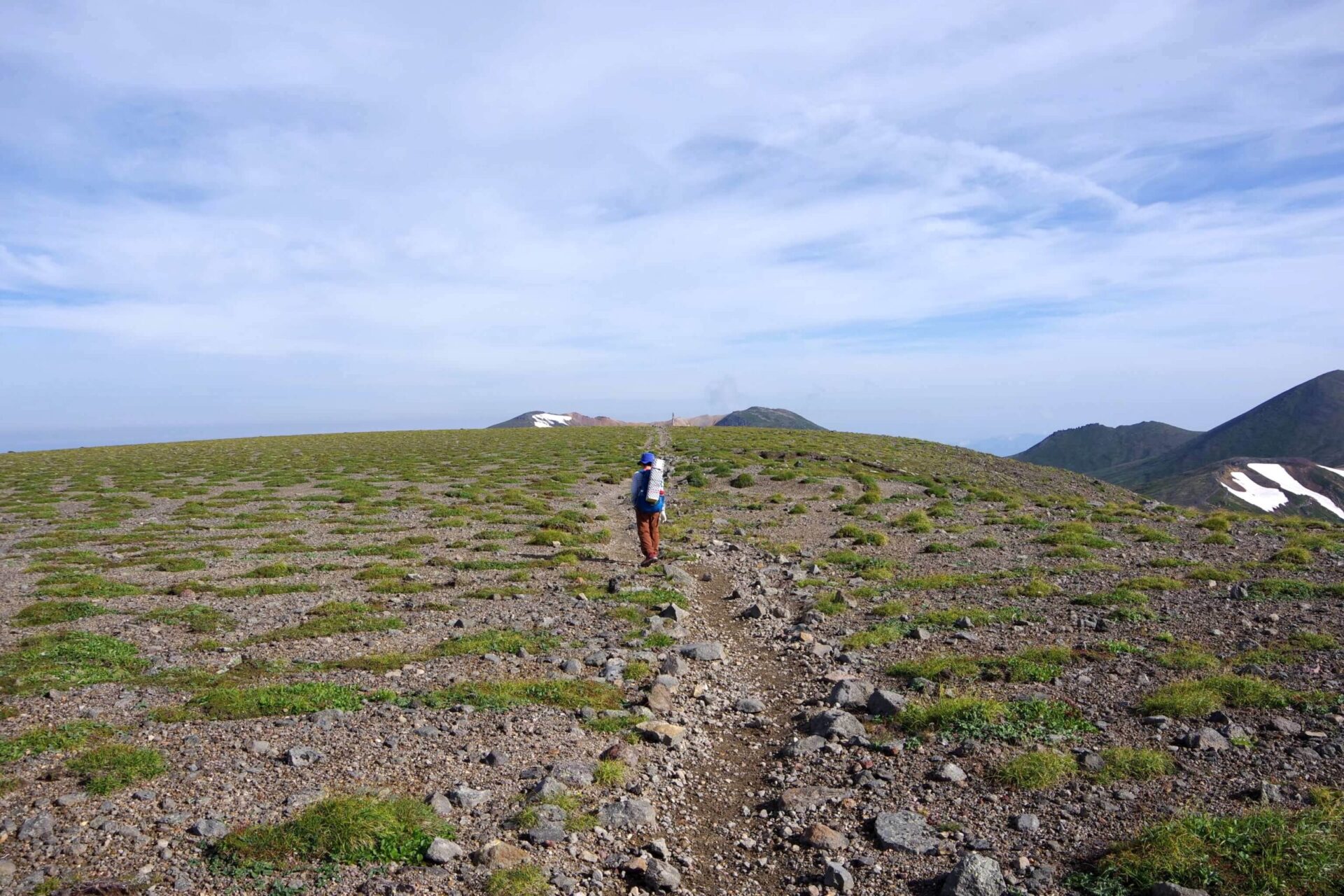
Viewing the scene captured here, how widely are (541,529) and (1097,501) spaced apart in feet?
85.6

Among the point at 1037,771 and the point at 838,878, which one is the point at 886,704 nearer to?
the point at 1037,771

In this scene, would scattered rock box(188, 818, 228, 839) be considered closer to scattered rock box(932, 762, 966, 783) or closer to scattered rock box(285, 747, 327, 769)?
scattered rock box(285, 747, 327, 769)

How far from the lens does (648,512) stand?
1883 cm

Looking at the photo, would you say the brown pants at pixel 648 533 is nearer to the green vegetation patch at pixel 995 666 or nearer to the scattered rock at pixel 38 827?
the green vegetation patch at pixel 995 666

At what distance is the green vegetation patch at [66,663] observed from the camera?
401 inches

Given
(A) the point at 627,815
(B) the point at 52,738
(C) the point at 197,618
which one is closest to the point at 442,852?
(A) the point at 627,815

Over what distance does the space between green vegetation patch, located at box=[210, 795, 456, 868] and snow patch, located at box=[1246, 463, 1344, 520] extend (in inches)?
5696

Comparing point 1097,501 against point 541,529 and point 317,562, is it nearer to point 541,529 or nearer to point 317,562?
point 541,529

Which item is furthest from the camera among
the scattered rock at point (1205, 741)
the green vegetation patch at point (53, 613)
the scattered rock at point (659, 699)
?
the green vegetation patch at point (53, 613)

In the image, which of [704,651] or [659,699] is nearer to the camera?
[659,699]

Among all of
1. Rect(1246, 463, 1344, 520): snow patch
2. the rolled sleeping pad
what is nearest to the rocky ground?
the rolled sleeping pad

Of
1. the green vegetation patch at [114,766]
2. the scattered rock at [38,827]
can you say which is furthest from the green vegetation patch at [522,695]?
the scattered rock at [38,827]

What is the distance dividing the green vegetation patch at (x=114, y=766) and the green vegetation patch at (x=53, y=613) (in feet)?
23.9

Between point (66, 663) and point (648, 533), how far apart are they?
11.4 meters
